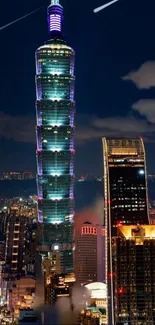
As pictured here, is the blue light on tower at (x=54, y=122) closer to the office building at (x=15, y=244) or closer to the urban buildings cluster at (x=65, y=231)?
the urban buildings cluster at (x=65, y=231)

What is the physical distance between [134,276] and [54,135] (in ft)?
31.6

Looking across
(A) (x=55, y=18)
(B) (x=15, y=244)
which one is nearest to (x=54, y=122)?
(A) (x=55, y=18)

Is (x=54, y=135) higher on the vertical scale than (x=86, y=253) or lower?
higher

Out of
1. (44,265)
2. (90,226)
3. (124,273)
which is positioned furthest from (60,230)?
(124,273)

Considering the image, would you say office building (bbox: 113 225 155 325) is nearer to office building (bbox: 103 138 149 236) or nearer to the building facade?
office building (bbox: 103 138 149 236)

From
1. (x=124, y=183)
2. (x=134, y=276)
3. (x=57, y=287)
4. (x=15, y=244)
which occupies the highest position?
(x=124, y=183)

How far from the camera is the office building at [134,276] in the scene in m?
11.3

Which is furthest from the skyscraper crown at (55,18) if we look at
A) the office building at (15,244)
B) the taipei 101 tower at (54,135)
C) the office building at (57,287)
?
the office building at (57,287)

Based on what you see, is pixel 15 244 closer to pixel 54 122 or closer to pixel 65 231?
pixel 65 231

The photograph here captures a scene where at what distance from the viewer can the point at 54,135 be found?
20.0 m

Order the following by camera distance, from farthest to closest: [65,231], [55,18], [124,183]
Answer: [65,231]
[55,18]
[124,183]

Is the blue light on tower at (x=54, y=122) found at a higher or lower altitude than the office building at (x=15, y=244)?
higher

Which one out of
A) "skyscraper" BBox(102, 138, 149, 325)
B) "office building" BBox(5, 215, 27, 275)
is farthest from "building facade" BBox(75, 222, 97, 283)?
"skyscraper" BBox(102, 138, 149, 325)

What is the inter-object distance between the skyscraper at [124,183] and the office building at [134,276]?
4.17 meters
